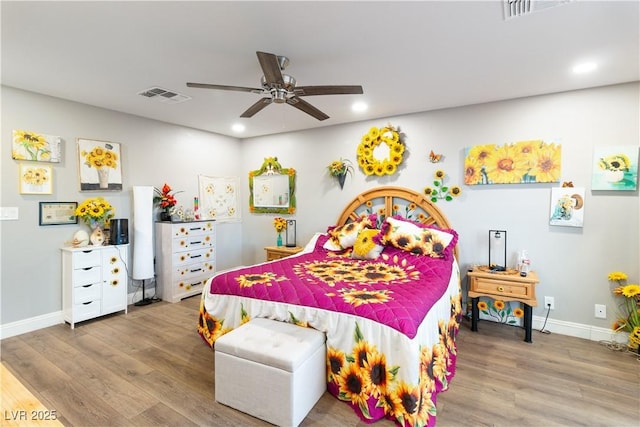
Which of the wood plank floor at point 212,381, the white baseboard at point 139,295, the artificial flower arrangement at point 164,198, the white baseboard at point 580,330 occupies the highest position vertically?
the artificial flower arrangement at point 164,198

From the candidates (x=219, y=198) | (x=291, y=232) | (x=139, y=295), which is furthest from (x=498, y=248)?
(x=139, y=295)

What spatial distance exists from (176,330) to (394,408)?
2.34m

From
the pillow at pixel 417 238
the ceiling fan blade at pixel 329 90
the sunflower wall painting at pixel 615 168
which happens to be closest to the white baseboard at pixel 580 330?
the pillow at pixel 417 238

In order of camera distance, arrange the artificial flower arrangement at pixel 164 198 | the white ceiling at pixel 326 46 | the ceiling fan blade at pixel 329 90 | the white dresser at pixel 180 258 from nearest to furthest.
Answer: the white ceiling at pixel 326 46 → the ceiling fan blade at pixel 329 90 → the white dresser at pixel 180 258 → the artificial flower arrangement at pixel 164 198

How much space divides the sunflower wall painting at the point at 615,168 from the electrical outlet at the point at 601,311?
3.71ft

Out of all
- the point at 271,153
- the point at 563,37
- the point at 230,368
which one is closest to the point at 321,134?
the point at 271,153

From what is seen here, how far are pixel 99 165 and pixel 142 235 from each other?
0.96m

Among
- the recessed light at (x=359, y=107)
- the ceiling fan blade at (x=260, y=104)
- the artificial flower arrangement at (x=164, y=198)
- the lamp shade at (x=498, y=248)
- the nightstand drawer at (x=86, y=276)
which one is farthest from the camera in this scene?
the artificial flower arrangement at (x=164, y=198)

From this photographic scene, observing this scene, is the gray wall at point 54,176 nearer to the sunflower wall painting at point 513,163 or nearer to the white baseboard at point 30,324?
the white baseboard at point 30,324

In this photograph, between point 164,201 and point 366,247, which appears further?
point 164,201

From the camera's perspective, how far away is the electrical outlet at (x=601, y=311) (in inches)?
117

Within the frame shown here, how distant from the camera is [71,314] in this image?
3.25 m

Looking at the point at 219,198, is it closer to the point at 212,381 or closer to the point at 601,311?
the point at 212,381

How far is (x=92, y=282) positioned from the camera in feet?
11.2
